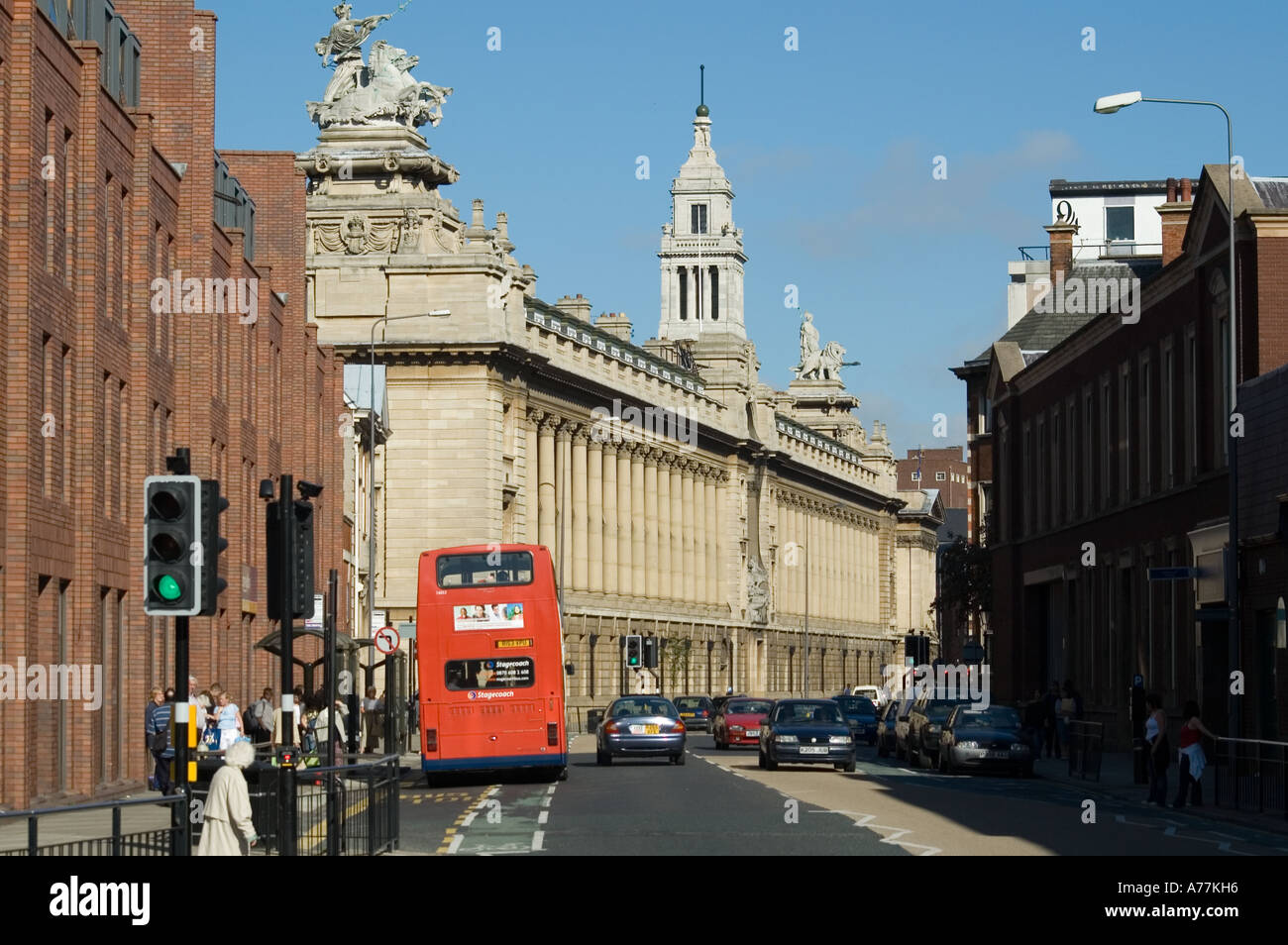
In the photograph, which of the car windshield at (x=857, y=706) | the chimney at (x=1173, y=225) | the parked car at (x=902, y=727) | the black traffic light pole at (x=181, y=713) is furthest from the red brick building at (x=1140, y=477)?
the black traffic light pole at (x=181, y=713)

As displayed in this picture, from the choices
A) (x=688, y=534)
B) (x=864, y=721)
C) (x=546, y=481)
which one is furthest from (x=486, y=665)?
(x=688, y=534)

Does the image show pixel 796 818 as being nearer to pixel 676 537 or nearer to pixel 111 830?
pixel 111 830

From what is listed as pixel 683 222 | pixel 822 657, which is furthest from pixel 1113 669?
pixel 683 222

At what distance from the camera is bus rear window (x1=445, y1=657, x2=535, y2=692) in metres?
41.6

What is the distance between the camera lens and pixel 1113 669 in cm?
5956

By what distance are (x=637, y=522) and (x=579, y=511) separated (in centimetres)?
881

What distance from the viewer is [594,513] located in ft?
355

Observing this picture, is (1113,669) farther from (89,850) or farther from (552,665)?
(89,850)

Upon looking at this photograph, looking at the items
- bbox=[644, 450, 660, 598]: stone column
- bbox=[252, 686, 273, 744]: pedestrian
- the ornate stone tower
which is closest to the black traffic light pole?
bbox=[252, 686, 273, 744]: pedestrian

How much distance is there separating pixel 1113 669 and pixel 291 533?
40900 mm

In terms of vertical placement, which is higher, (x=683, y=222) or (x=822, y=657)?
(x=683, y=222)

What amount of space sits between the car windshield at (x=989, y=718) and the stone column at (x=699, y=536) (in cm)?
7909

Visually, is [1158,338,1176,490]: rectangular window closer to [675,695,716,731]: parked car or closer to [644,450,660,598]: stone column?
[675,695,716,731]: parked car

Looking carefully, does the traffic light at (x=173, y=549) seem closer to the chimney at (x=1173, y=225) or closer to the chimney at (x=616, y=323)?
the chimney at (x=1173, y=225)
